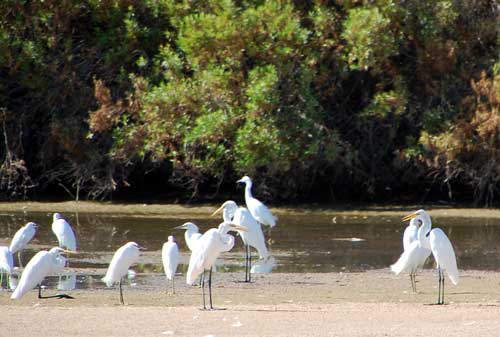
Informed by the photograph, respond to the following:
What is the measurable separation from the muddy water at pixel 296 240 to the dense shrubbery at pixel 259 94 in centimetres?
132

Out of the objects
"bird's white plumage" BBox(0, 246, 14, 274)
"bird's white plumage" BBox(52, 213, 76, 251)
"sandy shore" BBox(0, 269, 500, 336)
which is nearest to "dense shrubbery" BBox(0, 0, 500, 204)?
"bird's white plumage" BBox(52, 213, 76, 251)

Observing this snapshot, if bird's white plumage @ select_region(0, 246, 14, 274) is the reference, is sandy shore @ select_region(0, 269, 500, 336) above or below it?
below

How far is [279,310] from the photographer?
391 inches

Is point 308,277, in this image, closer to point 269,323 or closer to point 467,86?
point 269,323

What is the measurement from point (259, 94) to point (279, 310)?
8394mm

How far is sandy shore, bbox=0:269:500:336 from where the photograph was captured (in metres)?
8.90

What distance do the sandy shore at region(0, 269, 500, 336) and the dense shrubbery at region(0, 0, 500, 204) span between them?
6.53 metres

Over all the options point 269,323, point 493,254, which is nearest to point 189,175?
point 493,254

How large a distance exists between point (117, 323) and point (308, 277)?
3.64 meters

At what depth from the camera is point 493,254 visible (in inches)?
559

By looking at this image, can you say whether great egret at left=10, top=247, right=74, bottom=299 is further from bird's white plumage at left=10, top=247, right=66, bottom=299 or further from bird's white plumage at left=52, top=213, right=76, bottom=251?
bird's white plumage at left=52, top=213, right=76, bottom=251

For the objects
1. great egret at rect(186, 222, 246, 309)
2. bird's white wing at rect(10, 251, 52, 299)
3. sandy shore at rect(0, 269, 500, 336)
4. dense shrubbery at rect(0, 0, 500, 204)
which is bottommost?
sandy shore at rect(0, 269, 500, 336)

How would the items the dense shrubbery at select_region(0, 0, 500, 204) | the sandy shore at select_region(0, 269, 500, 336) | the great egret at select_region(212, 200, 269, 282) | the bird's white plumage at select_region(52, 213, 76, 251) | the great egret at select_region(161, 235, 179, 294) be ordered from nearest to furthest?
the sandy shore at select_region(0, 269, 500, 336) → the great egret at select_region(161, 235, 179, 294) → the great egret at select_region(212, 200, 269, 282) → the bird's white plumage at select_region(52, 213, 76, 251) → the dense shrubbery at select_region(0, 0, 500, 204)

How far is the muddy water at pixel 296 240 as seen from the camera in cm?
1318
